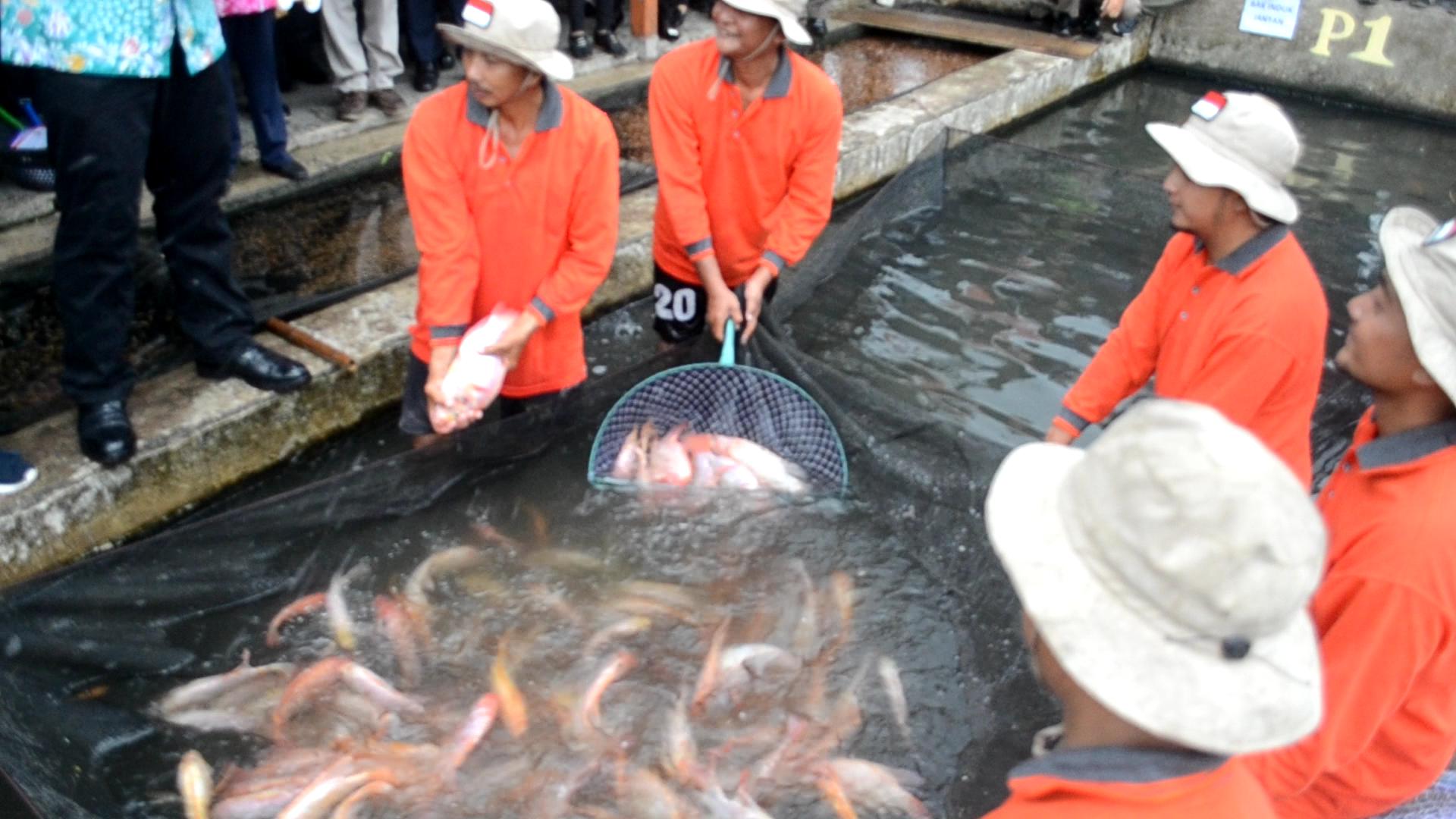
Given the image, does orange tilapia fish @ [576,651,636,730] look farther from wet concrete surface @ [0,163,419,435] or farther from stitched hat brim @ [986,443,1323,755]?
wet concrete surface @ [0,163,419,435]

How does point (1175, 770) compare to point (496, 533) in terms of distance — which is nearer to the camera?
point (1175, 770)

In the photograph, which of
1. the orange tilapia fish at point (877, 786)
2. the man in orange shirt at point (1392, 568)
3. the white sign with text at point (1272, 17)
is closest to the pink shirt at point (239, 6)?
the orange tilapia fish at point (877, 786)

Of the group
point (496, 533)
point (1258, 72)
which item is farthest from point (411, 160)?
point (1258, 72)

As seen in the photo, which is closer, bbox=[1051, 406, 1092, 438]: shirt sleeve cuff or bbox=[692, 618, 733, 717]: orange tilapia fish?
bbox=[692, 618, 733, 717]: orange tilapia fish

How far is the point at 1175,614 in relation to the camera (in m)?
1.39

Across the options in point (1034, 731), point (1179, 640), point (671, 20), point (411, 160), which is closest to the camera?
point (1179, 640)

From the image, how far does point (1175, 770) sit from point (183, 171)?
3.83 meters

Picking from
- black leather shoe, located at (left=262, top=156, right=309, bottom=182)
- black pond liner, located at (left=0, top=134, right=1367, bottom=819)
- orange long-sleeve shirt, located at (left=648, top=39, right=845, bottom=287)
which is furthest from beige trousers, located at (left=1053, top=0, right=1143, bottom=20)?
black leather shoe, located at (left=262, top=156, right=309, bottom=182)

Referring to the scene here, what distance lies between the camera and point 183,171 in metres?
4.00

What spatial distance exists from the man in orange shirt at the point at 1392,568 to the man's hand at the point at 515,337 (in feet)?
7.69

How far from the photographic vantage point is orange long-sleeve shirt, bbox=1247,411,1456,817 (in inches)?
78.9

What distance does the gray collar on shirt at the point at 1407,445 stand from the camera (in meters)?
2.18

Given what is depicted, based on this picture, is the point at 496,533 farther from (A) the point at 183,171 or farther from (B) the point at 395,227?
(B) the point at 395,227

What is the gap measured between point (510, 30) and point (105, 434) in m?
2.02
